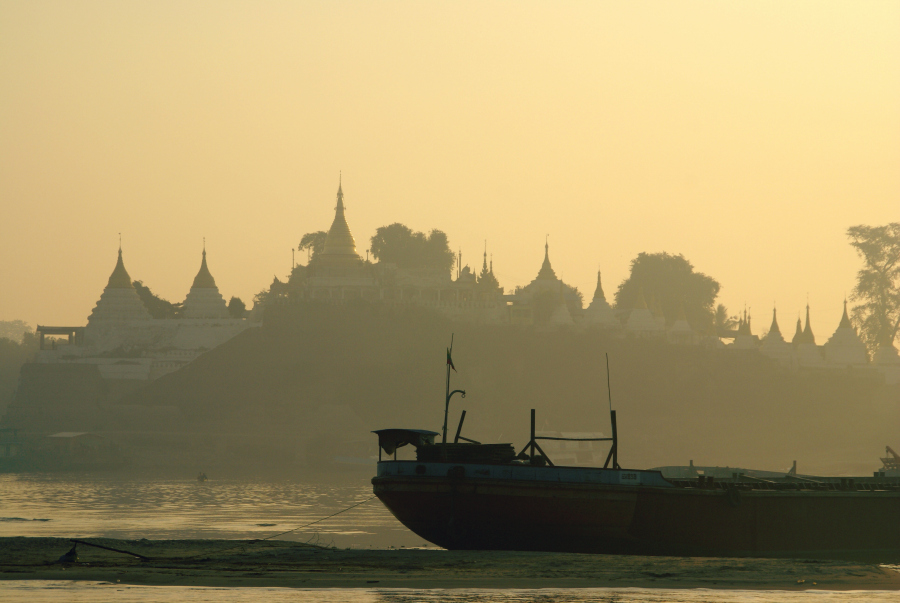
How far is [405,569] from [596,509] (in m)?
7.71

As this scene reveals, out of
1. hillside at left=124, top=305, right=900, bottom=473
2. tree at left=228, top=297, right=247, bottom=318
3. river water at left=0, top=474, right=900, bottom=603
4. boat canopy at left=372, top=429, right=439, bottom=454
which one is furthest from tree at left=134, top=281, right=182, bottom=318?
boat canopy at left=372, top=429, right=439, bottom=454

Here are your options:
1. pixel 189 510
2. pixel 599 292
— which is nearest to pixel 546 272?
pixel 599 292

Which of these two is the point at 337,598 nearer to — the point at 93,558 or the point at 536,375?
the point at 93,558

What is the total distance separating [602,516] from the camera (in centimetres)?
3078

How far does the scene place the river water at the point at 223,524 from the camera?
20609 mm

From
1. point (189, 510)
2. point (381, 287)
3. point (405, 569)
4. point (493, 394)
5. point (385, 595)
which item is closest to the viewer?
→ point (385, 595)

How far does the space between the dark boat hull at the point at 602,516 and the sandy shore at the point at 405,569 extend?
2.39 m

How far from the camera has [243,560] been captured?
83.3 feet

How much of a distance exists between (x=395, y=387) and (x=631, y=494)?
74315mm

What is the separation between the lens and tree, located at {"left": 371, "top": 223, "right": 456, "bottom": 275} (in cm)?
14738

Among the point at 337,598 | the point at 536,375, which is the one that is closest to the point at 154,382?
the point at 536,375

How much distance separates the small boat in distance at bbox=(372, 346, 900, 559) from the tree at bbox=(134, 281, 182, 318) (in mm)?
118821

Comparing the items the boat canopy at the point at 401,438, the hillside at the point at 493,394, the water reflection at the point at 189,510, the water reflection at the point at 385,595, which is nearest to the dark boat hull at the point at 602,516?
the boat canopy at the point at 401,438

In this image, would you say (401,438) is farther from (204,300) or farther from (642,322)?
(642,322)
